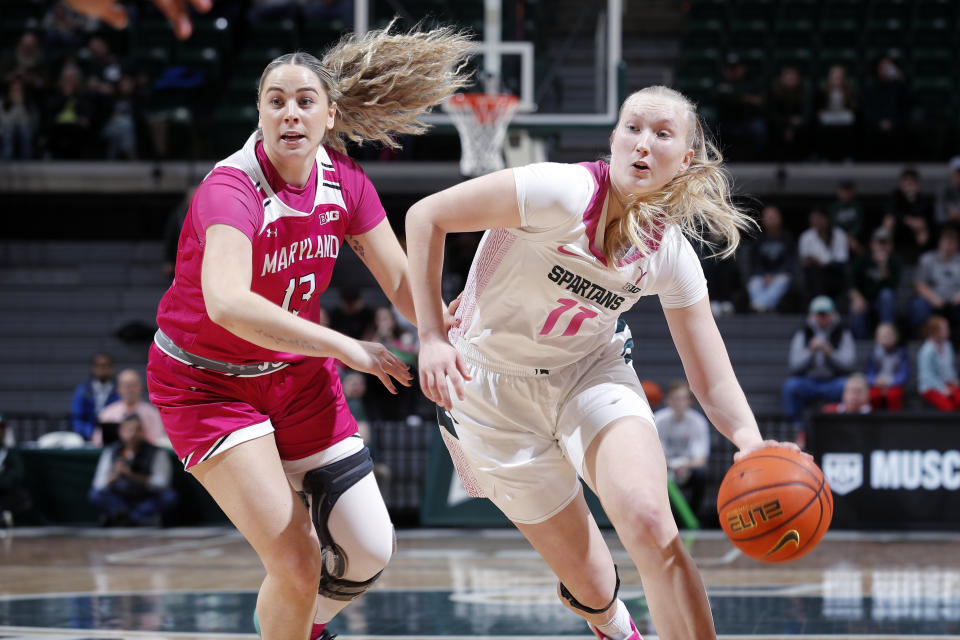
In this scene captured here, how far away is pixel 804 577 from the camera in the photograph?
23.6 feet

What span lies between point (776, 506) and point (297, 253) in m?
1.62

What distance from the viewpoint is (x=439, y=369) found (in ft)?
11.0

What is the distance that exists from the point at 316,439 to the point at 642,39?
1341cm

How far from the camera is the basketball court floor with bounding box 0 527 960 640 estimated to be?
5531 mm

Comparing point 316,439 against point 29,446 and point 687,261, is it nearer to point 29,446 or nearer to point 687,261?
point 687,261

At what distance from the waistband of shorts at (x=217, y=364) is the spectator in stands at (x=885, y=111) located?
472 inches

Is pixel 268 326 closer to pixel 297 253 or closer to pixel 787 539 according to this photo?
pixel 297 253

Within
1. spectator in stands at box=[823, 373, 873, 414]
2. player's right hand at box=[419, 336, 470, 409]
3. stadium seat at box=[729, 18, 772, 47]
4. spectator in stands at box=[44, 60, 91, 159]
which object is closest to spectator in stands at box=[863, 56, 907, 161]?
stadium seat at box=[729, 18, 772, 47]

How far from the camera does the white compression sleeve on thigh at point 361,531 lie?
3.86 meters

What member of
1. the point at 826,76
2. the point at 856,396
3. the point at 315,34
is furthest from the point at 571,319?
the point at 826,76

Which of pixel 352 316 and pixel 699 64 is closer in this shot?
pixel 352 316

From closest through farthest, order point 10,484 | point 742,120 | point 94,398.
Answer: point 10,484 → point 94,398 → point 742,120

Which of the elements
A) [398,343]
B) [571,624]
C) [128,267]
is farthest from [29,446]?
[571,624]

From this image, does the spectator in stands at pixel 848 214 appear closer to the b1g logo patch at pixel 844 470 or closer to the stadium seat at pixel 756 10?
the stadium seat at pixel 756 10
